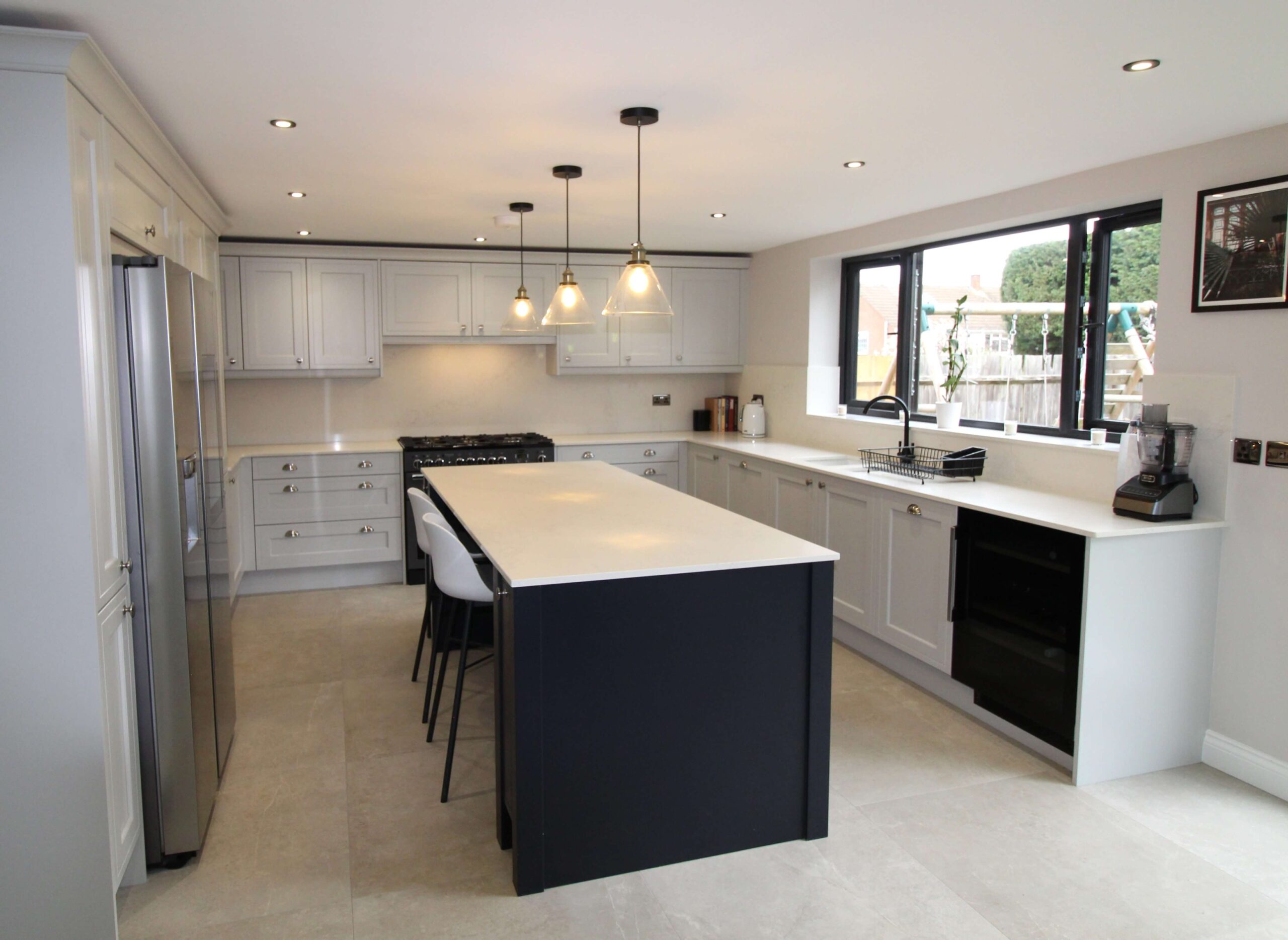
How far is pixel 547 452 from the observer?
6023mm

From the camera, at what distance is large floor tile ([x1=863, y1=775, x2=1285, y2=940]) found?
232 cm

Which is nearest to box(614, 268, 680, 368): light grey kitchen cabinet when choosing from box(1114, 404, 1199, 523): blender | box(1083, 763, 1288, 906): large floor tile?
box(1114, 404, 1199, 523): blender

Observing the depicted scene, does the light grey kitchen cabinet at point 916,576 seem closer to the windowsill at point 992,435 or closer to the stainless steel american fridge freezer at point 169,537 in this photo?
the windowsill at point 992,435

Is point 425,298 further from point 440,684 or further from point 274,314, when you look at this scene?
point 440,684

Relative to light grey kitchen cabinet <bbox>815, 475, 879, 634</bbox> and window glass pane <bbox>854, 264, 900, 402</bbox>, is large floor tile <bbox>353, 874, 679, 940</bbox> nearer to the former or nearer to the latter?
light grey kitchen cabinet <bbox>815, 475, 879, 634</bbox>

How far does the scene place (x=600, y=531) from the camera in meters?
2.96

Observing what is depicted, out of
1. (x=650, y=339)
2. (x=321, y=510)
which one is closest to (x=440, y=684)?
(x=321, y=510)

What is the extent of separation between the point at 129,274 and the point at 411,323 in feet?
11.7

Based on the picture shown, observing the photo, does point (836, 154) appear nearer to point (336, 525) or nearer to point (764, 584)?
point (764, 584)

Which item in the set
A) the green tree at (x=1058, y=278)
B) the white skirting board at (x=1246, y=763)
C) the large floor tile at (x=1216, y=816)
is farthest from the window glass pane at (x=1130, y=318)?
the large floor tile at (x=1216, y=816)

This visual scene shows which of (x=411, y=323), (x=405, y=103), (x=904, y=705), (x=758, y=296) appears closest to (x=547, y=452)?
(x=411, y=323)

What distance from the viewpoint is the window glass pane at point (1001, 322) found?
13.5ft

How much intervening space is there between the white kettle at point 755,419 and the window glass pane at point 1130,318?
2.64 meters

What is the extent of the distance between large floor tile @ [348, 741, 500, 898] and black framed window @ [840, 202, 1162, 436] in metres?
2.89
